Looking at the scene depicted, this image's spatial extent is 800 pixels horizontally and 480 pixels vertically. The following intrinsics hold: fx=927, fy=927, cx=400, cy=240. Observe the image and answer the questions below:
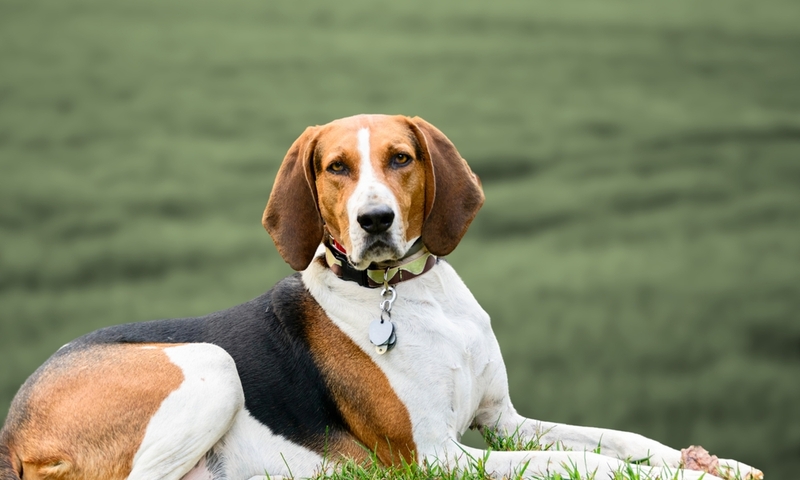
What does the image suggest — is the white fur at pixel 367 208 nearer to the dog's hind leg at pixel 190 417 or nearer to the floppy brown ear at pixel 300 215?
the floppy brown ear at pixel 300 215

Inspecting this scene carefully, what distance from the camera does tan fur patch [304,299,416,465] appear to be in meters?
4.18

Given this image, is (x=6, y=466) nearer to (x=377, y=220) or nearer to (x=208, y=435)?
(x=208, y=435)

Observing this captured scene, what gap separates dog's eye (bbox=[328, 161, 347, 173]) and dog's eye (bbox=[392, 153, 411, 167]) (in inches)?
8.8

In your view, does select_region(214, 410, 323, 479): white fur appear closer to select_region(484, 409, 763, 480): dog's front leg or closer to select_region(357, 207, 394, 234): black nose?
select_region(484, 409, 763, 480): dog's front leg

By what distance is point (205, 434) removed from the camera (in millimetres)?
4125

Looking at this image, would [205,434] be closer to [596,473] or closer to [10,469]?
[10,469]

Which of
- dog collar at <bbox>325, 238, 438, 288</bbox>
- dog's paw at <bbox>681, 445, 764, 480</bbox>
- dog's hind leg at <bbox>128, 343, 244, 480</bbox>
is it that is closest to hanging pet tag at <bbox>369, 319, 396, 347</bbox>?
dog collar at <bbox>325, 238, 438, 288</bbox>

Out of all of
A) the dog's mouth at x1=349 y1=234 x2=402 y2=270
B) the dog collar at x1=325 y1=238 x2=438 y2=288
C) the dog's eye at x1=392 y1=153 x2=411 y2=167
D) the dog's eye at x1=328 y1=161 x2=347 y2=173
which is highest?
the dog's eye at x1=392 y1=153 x2=411 y2=167

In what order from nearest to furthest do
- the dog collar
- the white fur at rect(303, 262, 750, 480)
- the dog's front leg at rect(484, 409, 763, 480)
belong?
1. the white fur at rect(303, 262, 750, 480)
2. the dog's front leg at rect(484, 409, 763, 480)
3. the dog collar

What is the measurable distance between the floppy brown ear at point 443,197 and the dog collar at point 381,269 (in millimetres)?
123

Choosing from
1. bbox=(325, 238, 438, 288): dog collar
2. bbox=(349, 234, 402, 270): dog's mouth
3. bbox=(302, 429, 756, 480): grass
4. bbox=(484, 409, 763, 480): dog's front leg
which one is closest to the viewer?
bbox=(302, 429, 756, 480): grass

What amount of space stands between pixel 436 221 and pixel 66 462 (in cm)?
196

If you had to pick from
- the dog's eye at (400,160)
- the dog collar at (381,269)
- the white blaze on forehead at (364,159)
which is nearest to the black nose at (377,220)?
the white blaze on forehead at (364,159)

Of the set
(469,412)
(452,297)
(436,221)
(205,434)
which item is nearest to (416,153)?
(436,221)
